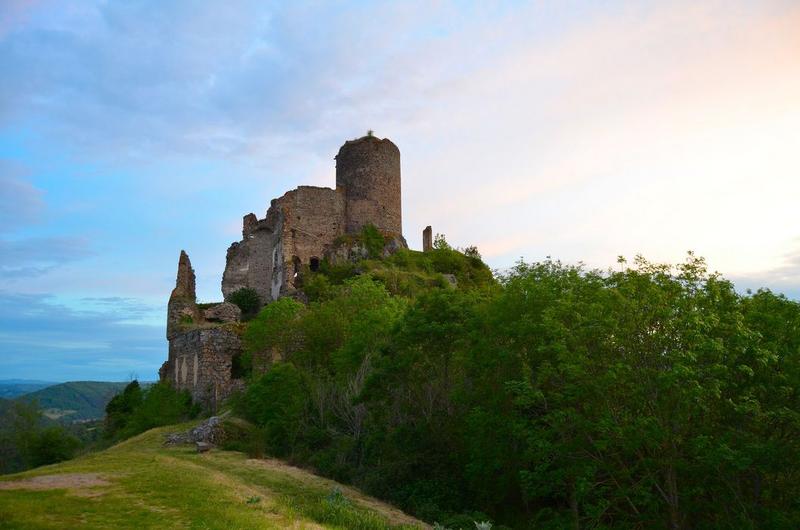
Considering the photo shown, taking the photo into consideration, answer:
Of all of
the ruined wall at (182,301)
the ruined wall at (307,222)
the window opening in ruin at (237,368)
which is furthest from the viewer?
the ruined wall at (307,222)

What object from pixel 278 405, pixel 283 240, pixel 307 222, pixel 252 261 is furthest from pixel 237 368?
pixel 252 261

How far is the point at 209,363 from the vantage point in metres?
34.0

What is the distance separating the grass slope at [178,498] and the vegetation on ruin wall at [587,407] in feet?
9.54

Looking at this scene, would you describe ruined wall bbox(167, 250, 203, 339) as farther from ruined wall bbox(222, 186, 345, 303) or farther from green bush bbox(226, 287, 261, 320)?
ruined wall bbox(222, 186, 345, 303)

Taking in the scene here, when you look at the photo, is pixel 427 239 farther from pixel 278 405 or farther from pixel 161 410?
pixel 278 405

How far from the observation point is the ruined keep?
44625 mm

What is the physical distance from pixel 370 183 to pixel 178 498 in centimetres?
4163

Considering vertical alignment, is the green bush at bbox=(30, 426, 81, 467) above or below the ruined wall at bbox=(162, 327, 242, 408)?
below

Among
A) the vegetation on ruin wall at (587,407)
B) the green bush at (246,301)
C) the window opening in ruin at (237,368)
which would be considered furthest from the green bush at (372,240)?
the vegetation on ruin wall at (587,407)

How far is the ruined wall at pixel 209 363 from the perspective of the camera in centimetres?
3350

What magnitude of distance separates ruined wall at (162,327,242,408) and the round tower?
19553 mm

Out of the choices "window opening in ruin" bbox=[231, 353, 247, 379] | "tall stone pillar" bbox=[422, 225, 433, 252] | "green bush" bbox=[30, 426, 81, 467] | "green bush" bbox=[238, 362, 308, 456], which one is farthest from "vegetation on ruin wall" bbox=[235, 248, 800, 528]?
"tall stone pillar" bbox=[422, 225, 433, 252]

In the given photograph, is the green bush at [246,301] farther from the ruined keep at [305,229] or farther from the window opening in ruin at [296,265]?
the window opening in ruin at [296,265]

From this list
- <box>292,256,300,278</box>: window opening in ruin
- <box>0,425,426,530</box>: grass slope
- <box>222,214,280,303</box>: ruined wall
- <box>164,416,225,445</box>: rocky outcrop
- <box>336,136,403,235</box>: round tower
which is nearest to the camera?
<box>0,425,426,530</box>: grass slope
